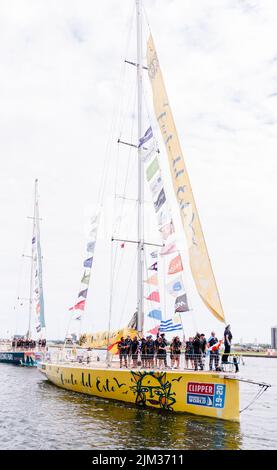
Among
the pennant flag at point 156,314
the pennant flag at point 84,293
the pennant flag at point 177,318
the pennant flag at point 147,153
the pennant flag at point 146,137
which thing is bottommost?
the pennant flag at point 177,318

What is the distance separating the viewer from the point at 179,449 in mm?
12906

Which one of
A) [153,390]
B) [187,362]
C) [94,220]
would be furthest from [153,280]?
[94,220]

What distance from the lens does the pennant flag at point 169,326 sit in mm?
19125

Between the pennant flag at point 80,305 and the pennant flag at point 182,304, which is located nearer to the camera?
the pennant flag at point 182,304

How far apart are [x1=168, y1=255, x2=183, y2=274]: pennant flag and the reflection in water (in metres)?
5.45

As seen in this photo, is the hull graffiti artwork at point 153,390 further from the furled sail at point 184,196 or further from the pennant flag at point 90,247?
the pennant flag at point 90,247

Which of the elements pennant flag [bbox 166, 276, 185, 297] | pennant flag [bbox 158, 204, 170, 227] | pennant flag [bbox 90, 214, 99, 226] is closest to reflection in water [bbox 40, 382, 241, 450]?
pennant flag [bbox 166, 276, 185, 297]

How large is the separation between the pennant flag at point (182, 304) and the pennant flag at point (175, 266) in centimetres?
117

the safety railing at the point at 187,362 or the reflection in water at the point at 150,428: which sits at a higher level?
the safety railing at the point at 187,362

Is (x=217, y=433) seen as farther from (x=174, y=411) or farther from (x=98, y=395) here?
(x=98, y=395)

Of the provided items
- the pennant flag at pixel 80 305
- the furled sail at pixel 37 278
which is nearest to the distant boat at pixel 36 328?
the furled sail at pixel 37 278

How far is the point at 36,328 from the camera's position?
46.2 meters

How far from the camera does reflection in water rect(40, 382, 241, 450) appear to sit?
13469 millimetres

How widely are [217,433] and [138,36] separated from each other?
1962 centimetres
